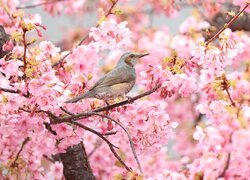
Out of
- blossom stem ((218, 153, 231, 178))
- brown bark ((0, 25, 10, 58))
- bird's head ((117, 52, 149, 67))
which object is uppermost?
brown bark ((0, 25, 10, 58))

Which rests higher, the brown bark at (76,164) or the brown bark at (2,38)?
the brown bark at (2,38)

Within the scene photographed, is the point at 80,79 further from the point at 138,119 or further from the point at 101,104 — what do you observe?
the point at 138,119

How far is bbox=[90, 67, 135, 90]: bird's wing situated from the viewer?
2.79m

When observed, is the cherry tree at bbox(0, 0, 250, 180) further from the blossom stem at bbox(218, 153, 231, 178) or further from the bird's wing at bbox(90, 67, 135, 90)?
the bird's wing at bbox(90, 67, 135, 90)

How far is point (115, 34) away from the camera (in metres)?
3.12

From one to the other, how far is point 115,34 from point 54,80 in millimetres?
693

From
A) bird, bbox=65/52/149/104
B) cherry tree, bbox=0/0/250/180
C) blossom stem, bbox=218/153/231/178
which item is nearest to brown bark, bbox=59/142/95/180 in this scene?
cherry tree, bbox=0/0/250/180

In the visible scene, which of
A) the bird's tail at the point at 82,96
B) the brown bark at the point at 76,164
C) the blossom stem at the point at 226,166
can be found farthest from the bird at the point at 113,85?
the blossom stem at the point at 226,166

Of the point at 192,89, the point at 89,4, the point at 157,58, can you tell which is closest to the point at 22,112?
the point at 192,89

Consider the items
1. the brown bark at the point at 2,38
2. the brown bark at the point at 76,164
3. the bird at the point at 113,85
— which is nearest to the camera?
the bird at the point at 113,85

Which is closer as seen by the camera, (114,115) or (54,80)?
(54,80)

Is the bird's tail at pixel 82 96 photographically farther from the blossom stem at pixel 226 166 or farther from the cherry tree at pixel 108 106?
the blossom stem at pixel 226 166

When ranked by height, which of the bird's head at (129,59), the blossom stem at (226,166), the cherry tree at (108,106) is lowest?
the blossom stem at (226,166)

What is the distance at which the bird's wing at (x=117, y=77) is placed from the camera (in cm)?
279
